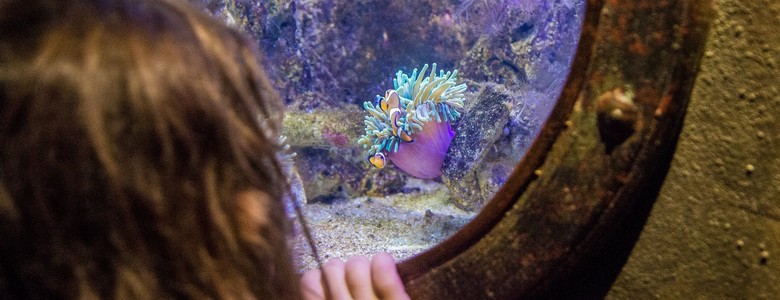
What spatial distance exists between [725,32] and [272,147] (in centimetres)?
62

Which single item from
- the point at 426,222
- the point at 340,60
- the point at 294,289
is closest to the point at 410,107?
the point at 426,222

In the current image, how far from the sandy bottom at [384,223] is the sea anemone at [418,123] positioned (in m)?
0.37

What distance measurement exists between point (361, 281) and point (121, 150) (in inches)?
23.0

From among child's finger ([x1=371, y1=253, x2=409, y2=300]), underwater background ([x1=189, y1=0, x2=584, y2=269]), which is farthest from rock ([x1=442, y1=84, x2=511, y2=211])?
child's finger ([x1=371, y1=253, x2=409, y2=300])

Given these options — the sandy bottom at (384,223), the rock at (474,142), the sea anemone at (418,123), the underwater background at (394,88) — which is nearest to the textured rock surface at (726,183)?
the sandy bottom at (384,223)

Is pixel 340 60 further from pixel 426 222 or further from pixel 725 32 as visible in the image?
pixel 725 32

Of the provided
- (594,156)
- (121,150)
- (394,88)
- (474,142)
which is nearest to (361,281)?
(594,156)

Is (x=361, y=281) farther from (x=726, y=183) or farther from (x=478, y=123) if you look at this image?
(x=478, y=123)

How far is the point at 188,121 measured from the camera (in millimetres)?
474

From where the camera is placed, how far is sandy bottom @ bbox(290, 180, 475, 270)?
2.63 m

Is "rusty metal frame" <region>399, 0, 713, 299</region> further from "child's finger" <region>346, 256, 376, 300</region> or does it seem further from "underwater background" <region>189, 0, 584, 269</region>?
"underwater background" <region>189, 0, 584, 269</region>

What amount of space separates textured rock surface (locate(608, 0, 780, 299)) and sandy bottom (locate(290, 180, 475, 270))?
1.47 m

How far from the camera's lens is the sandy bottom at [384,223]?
263 centimetres

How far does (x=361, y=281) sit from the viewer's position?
955 millimetres
